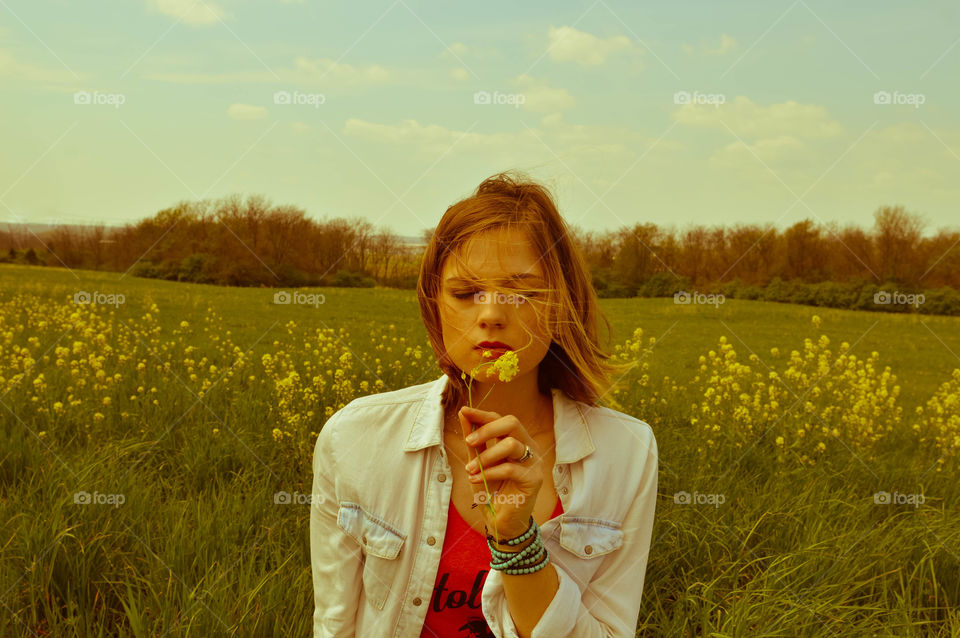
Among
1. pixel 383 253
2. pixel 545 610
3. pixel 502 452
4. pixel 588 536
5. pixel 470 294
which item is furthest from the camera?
pixel 383 253

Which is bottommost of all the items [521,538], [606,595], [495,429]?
[606,595]

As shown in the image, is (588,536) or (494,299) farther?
(588,536)

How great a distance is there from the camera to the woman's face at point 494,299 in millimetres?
1524

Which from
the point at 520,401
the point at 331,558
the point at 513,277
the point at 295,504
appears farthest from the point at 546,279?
the point at 295,504

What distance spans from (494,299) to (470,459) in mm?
372

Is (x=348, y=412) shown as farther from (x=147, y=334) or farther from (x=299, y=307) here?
(x=299, y=307)

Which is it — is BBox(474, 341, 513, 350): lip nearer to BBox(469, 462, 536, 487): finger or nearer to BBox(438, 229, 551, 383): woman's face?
BBox(438, 229, 551, 383): woman's face

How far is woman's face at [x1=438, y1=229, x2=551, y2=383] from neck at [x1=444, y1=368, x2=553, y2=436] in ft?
0.38

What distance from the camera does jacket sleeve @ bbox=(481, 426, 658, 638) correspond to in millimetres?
1479

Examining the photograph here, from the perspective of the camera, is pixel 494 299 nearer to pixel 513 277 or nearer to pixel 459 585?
pixel 513 277

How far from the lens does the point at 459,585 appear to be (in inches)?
68.0

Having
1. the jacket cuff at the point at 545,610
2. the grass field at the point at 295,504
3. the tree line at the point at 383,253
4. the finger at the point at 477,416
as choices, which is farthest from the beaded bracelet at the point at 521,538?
the tree line at the point at 383,253

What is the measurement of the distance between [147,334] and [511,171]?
5.91 metres

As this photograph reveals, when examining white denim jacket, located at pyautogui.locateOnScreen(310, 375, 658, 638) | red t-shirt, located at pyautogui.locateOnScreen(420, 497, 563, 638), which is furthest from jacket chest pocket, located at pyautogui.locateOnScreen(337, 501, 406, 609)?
red t-shirt, located at pyautogui.locateOnScreen(420, 497, 563, 638)
